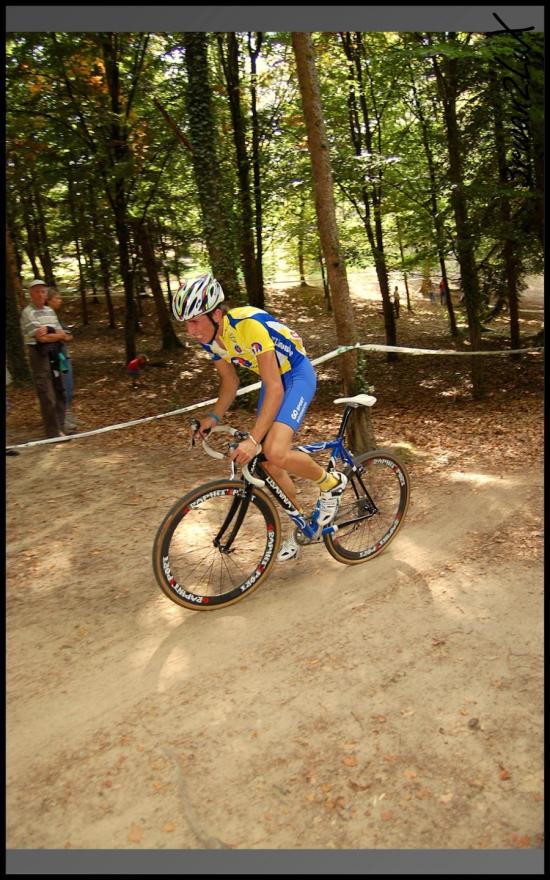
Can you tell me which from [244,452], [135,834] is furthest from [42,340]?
[135,834]

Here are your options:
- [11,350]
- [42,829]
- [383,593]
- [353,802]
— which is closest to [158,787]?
[42,829]

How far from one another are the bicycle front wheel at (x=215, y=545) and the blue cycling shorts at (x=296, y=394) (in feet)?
1.95

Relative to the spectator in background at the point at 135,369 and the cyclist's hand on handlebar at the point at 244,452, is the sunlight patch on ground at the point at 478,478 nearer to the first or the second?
the cyclist's hand on handlebar at the point at 244,452

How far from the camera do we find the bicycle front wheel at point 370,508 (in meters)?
5.12

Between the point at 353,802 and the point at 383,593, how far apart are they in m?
1.89

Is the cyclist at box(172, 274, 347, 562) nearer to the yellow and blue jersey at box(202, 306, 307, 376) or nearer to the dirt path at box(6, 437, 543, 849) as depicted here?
the yellow and blue jersey at box(202, 306, 307, 376)

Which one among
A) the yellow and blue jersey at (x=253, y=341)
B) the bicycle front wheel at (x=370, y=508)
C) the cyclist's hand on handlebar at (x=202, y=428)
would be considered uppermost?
the yellow and blue jersey at (x=253, y=341)

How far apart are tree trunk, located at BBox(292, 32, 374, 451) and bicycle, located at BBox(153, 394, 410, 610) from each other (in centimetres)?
233

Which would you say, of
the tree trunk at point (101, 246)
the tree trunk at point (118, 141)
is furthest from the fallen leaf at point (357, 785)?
the tree trunk at point (101, 246)

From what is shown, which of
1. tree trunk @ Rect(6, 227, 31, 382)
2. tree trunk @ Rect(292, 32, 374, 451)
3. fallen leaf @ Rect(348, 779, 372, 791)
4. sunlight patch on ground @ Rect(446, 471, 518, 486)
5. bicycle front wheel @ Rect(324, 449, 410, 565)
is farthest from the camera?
tree trunk @ Rect(6, 227, 31, 382)

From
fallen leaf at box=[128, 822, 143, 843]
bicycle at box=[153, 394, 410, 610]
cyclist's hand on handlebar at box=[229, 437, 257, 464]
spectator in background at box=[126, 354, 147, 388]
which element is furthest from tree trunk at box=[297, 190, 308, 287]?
fallen leaf at box=[128, 822, 143, 843]

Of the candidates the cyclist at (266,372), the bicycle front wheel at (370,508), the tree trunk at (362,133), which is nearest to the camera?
the cyclist at (266,372)

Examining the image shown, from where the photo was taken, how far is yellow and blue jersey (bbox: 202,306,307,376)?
4.17 metres

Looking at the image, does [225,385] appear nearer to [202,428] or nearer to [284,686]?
[202,428]
